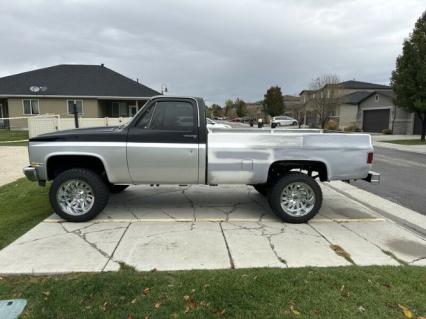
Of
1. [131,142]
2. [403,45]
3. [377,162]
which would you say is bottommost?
[377,162]

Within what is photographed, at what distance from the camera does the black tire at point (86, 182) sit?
5.32 meters

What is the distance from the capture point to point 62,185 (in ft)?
17.5

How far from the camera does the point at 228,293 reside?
3.36m

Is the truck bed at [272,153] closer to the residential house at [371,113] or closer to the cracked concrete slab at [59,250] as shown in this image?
the cracked concrete slab at [59,250]

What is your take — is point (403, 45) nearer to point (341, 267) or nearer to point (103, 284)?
point (341, 267)

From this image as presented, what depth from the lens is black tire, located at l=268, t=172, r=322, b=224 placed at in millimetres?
5492

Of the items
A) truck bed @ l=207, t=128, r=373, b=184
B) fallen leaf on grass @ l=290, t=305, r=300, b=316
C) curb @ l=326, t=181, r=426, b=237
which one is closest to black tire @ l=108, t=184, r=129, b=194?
truck bed @ l=207, t=128, r=373, b=184

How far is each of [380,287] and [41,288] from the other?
3.49 meters

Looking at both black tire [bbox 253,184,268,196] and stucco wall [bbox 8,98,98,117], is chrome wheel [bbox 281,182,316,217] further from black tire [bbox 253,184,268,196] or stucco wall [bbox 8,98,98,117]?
stucco wall [bbox 8,98,98,117]

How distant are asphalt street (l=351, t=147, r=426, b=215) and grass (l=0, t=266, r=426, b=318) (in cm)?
378

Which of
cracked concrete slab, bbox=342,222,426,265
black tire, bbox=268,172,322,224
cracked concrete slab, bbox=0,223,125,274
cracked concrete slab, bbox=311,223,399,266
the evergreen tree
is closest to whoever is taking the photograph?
cracked concrete slab, bbox=0,223,125,274

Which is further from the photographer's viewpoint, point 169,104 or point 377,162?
point 377,162

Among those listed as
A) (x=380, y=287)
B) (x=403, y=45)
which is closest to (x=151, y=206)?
(x=380, y=287)

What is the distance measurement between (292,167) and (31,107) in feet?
98.9
